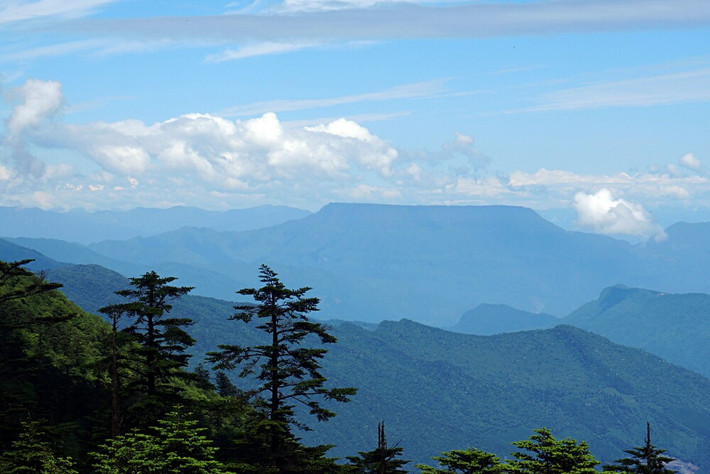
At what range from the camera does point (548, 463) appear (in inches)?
1795

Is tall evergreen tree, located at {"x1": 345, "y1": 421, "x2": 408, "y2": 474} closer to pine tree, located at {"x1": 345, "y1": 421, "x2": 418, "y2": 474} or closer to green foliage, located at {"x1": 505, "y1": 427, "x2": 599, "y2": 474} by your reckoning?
pine tree, located at {"x1": 345, "y1": 421, "x2": 418, "y2": 474}

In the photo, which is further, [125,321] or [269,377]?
[125,321]

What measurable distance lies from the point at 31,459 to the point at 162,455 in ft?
21.6

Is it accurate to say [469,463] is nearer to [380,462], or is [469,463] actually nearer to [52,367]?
[380,462]

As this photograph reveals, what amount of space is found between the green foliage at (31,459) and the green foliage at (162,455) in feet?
6.26

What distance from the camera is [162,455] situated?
3959 cm

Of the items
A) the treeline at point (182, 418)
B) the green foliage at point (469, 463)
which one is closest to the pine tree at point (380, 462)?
the treeline at point (182, 418)

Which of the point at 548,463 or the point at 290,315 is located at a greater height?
the point at 290,315

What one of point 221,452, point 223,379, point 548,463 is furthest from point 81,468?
point 223,379

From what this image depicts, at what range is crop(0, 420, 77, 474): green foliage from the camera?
38688 mm

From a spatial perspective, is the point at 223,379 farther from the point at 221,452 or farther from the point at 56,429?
the point at 56,429

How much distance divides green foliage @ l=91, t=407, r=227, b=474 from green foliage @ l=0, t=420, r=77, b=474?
6.26 ft

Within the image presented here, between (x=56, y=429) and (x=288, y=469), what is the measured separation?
13703 mm

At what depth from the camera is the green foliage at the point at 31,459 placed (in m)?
38.7
